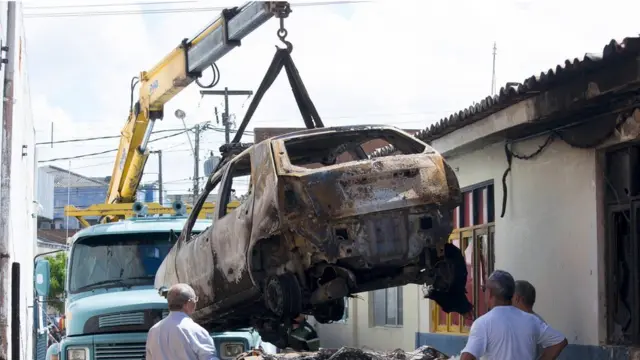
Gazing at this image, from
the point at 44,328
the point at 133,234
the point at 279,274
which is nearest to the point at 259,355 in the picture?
the point at 279,274

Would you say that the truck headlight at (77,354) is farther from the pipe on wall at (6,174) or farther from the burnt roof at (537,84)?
the burnt roof at (537,84)

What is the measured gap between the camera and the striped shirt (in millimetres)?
7770

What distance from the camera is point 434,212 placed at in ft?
30.2

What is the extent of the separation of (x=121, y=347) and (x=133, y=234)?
1.82 meters

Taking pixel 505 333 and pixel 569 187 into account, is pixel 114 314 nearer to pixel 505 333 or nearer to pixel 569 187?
pixel 505 333

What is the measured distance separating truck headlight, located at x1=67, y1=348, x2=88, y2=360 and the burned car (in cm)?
137

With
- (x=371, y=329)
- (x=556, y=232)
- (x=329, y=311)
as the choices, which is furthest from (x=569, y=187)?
(x=371, y=329)

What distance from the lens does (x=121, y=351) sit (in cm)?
1079

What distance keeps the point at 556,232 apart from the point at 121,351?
4874mm

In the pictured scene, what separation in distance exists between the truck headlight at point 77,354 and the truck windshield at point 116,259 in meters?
1.32

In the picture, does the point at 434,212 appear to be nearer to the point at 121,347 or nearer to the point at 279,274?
the point at 279,274

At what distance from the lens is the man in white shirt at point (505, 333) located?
7.59 m

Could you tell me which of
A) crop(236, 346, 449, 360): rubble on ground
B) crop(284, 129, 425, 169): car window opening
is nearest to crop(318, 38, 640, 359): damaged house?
crop(284, 129, 425, 169): car window opening

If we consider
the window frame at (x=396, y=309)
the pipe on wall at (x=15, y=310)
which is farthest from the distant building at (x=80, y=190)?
the pipe on wall at (x=15, y=310)
